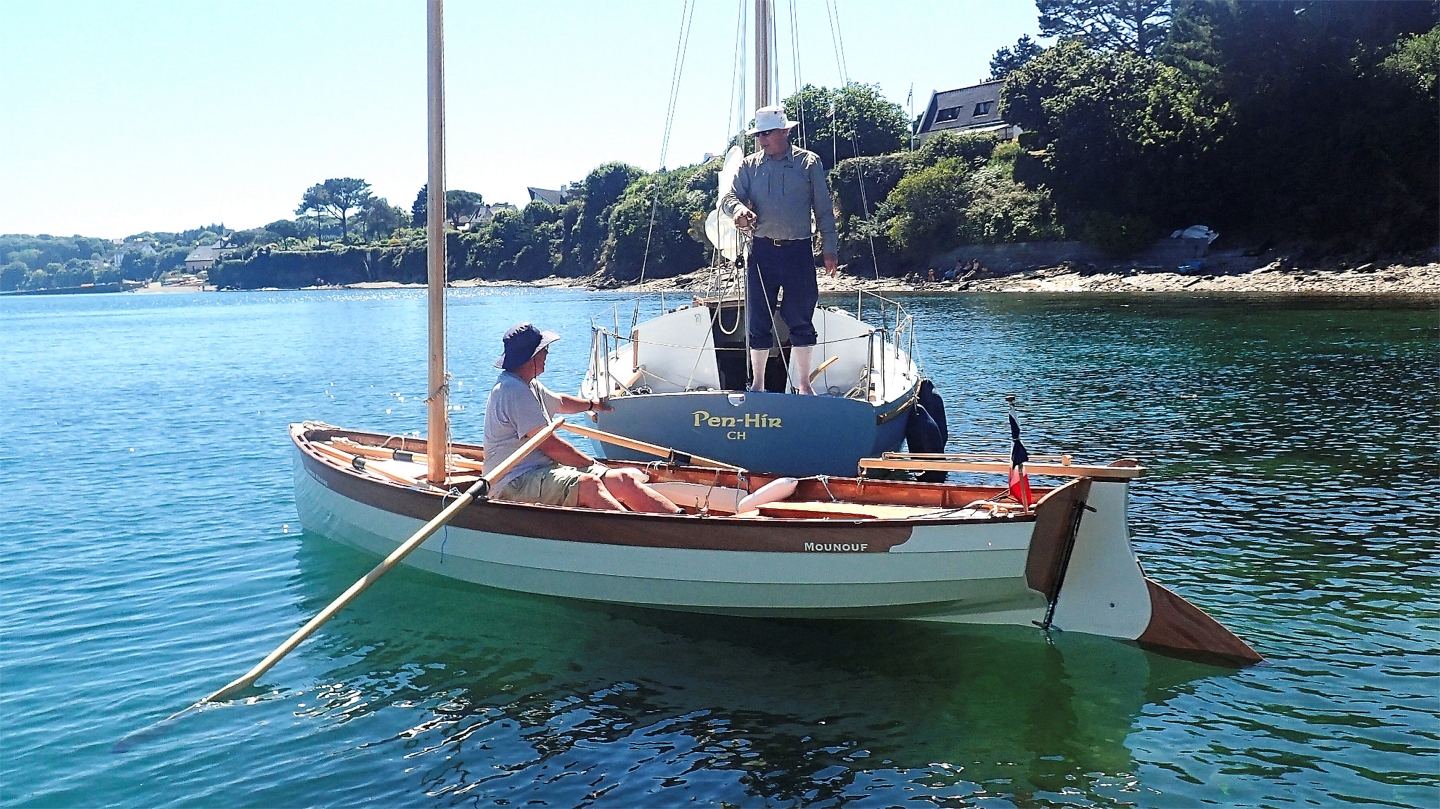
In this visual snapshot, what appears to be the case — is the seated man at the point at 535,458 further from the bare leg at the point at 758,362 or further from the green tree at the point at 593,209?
the green tree at the point at 593,209

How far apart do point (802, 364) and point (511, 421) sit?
5.05m

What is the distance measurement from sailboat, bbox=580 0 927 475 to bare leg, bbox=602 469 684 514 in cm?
235

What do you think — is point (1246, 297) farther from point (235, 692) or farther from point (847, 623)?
point (235, 692)

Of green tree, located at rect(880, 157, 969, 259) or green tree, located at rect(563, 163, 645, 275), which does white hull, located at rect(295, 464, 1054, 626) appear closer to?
green tree, located at rect(880, 157, 969, 259)

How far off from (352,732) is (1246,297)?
4827 cm

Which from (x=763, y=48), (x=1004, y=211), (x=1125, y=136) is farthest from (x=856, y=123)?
(x=763, y=48)

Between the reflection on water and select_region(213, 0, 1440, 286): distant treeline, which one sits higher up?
select_region(213, 0, 1440, 286): distant treeline

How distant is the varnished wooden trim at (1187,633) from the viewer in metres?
8.75

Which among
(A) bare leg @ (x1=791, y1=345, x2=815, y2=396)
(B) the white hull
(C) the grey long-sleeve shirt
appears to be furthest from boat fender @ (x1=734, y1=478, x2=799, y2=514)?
(C) the grey long-sleeve shirt

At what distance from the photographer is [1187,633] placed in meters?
8.78

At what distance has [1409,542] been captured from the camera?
38.5 feet

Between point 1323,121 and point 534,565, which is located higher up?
point 1323,121

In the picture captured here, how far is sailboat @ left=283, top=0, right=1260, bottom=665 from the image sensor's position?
28.1 ft

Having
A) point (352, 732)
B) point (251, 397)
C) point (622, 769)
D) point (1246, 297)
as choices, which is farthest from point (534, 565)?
point (1246, 297)
